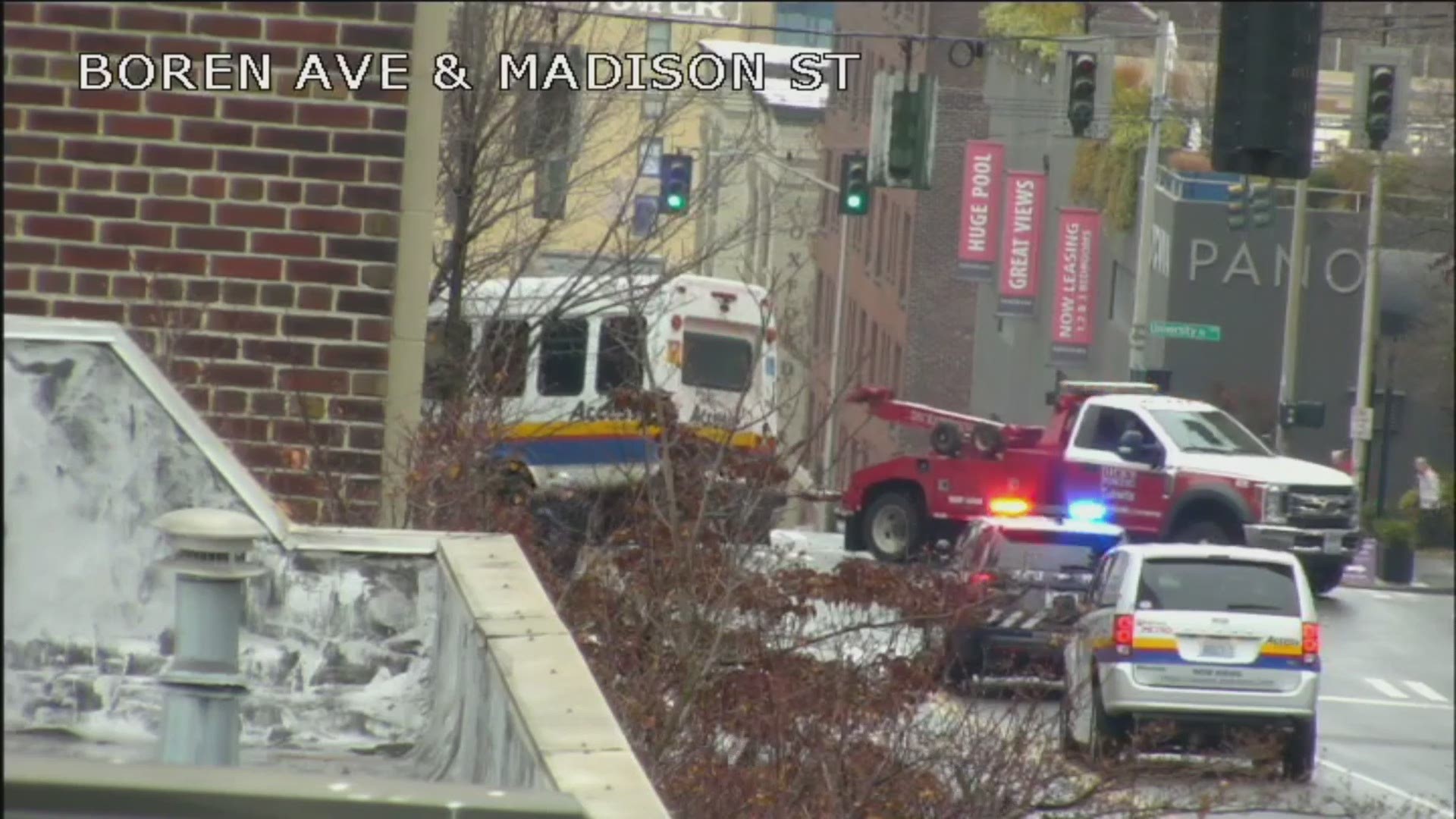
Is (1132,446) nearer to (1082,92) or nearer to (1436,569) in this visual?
(1082,92)

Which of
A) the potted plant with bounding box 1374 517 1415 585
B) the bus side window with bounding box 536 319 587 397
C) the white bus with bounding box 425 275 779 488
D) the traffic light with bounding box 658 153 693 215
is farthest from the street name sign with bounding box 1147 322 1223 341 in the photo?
the traffic light with bounding box 658 153 693 215

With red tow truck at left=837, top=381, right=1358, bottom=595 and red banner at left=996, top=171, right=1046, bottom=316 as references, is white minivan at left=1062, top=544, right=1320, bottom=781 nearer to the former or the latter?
red tow truck at left=837, top=381, right=1358, bottom=595

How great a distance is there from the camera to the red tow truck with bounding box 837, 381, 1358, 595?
86.7ft

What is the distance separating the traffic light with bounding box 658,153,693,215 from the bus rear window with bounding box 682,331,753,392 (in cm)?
496

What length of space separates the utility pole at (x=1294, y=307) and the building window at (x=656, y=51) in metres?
10.8

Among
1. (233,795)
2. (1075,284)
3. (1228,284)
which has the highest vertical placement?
(1228,284)

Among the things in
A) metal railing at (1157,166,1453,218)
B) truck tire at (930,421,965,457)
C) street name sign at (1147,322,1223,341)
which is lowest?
truck tire at (930,421,965,457)

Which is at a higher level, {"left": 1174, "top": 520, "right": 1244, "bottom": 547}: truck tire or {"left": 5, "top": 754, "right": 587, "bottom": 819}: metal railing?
{"left": 5, "top": 754, "right": 587, "bottom": 819}: metal railing

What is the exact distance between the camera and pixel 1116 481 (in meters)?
27.2

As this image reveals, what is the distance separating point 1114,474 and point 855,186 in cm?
463

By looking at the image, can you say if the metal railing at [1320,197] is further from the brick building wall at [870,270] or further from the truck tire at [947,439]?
the truck tire at [947,439]

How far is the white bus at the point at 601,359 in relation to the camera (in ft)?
46.8

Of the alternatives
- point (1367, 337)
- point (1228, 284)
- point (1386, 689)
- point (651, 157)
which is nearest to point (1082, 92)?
point (651, 157)

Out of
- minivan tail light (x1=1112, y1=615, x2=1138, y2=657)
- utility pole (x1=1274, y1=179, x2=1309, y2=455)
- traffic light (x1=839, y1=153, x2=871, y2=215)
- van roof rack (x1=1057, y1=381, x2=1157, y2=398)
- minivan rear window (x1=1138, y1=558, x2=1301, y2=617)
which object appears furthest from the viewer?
utility pole (x1=1274, y1=179, x2=1309, y2=455)
